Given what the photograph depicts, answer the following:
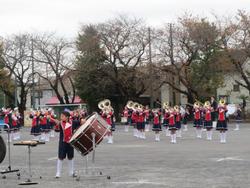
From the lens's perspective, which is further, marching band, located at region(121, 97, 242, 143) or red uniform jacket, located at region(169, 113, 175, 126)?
red uniform jacket, located at region(169, 113, 175, 126)

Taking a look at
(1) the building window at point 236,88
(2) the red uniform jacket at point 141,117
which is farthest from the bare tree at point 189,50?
(2) the red uniform jacket at point 141,117

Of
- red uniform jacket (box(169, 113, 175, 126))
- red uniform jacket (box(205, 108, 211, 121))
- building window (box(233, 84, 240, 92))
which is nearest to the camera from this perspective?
red uniform jacket (box(169, 113, 175, 126))

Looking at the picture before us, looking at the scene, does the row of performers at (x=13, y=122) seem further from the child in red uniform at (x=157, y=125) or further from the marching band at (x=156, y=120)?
the child in red uniform at (x=157, y=125)

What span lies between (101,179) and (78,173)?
3.72 ft

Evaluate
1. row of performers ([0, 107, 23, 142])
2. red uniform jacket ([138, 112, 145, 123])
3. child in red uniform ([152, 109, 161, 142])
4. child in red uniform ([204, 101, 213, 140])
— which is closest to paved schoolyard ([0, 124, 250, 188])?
child in red uniform ([204, 101, 213, 140])

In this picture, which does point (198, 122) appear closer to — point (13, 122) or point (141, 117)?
point (141, 117)

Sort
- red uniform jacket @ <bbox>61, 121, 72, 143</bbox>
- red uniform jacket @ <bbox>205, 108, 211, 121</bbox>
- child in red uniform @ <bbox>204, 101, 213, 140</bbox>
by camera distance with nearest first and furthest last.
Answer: red uniform jacket @ <bbox>61, 121, 72, 143</bbox>
child in red uniform @ <bbox>204, 101, 213, 140</bbox>
red uniform jacket @ <bbox>205, 108, 211, 121</bbox>

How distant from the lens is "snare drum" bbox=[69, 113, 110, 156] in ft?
40.6

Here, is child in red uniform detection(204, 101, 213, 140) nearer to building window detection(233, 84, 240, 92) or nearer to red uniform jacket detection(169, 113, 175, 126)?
red uniform jacket detection(169, 113, 175, 126)

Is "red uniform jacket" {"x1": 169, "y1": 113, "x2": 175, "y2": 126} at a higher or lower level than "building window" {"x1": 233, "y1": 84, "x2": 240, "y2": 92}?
lower

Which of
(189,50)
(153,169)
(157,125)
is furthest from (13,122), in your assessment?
(189,50)

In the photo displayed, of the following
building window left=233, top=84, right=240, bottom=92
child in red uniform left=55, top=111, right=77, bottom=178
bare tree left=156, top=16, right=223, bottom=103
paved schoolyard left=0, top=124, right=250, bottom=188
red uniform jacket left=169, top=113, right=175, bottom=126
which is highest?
bare tree left=156, top=16, right=223, bottom=103

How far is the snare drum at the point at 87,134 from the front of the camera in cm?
1238

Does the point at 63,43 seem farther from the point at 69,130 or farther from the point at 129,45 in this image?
the point at 69,130
